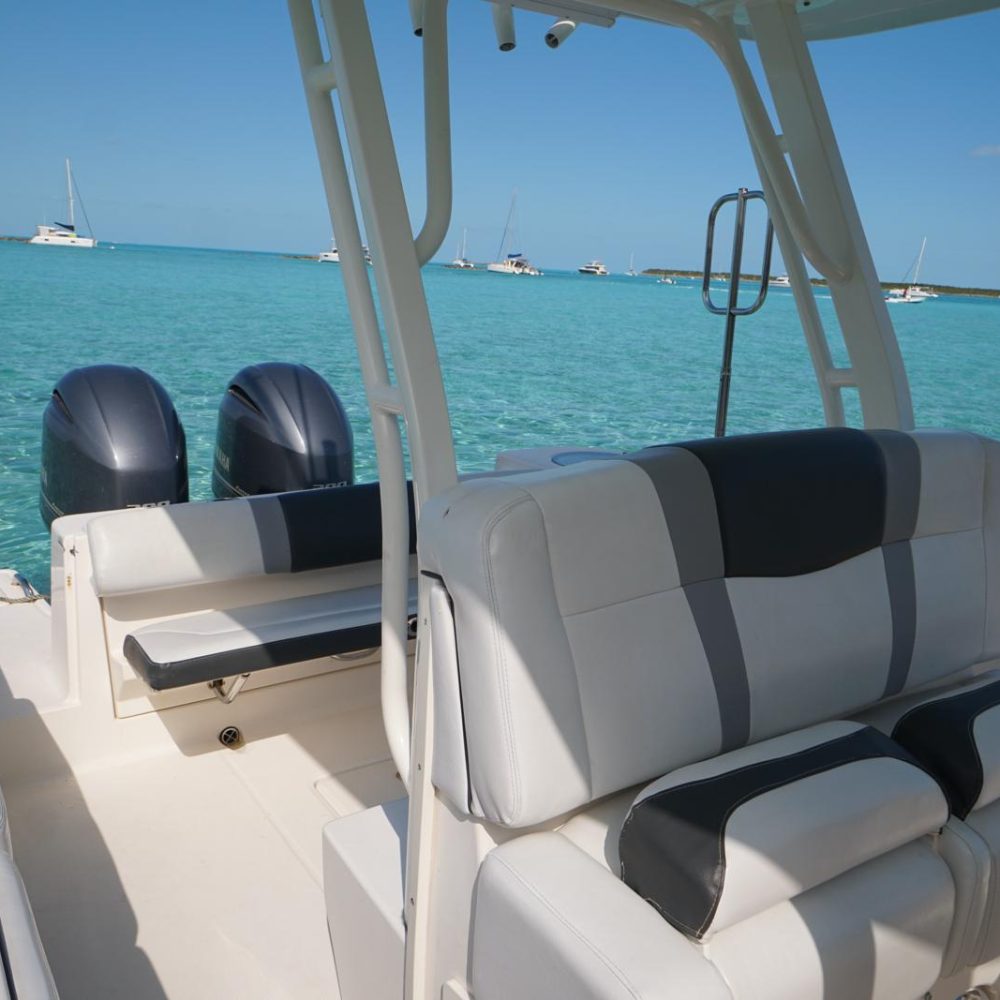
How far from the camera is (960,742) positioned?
1179mm

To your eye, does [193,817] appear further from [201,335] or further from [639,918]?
[201,335]

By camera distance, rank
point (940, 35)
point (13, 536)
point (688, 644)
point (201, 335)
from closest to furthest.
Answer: point (688, 644) < point (13, 536) < point (201, 335) < point (940, 35)

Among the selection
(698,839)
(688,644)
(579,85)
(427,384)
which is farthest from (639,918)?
(579,85)

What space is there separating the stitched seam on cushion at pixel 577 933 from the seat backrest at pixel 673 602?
0.18ft

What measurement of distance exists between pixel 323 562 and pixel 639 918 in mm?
1151

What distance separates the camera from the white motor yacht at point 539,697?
0.98 metres

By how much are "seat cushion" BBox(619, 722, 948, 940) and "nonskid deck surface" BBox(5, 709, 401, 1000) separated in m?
0.73

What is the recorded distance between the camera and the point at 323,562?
191 cm

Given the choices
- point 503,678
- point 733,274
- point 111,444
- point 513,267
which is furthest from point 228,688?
point 513,267

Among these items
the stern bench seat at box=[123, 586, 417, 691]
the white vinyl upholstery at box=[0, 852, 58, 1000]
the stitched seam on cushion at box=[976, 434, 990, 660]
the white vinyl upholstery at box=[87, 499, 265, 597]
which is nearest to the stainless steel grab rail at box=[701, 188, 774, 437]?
the stitched seam on cushion at box=[976, 434, 990, 660]

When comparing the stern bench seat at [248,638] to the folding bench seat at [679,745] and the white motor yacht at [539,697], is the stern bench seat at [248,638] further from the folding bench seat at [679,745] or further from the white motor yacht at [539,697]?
the folding bench seat at [679,745]

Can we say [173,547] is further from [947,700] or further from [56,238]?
[56,238]

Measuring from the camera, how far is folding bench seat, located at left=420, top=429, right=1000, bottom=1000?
93 cm

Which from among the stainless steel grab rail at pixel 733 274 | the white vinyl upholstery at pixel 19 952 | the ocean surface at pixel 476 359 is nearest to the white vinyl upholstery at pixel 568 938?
the white vinyl upholstery at pixel 19 952
